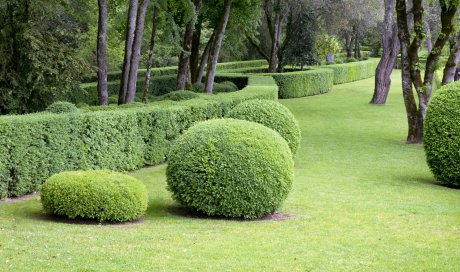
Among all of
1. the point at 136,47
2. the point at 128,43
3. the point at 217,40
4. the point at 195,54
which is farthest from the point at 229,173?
the point at 195,54

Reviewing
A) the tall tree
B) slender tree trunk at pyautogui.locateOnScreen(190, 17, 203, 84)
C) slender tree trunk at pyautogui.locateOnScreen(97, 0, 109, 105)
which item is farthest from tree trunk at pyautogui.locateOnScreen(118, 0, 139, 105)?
slender tree trunk at pyautogui.locateOnScreen(190, 17, 203, 84)

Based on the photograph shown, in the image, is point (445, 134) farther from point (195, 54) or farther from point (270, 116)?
point (195, 54)

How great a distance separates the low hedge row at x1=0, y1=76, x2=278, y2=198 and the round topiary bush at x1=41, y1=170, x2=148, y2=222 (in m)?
1.38

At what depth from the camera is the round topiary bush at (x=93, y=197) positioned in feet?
31.5

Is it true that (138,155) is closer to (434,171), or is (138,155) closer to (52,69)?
(52,69)

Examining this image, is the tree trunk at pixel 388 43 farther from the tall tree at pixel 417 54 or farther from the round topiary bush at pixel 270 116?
the round topiary bush at pixel 270 116

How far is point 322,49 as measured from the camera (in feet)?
201

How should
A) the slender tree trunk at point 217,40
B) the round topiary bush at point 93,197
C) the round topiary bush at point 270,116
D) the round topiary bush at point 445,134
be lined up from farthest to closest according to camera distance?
the slender tree trunk at point 217,40
the round topiary bush at point 270,116
the round topiary bush at point 445,134
the round topiary bush at point 93,197

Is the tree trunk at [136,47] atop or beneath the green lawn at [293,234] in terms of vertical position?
atop

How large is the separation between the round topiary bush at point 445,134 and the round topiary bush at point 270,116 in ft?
9.86

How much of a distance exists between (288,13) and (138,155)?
28018 millimetres

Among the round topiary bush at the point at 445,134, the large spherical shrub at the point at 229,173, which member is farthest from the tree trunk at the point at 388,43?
the large spherical shrub at the point at 229,173

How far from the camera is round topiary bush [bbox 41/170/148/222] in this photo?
9.60 meters

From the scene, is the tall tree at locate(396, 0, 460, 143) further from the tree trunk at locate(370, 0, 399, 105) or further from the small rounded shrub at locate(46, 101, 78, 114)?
the small rounded shrub at locate(46, 101, 78, 114)
